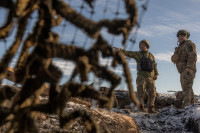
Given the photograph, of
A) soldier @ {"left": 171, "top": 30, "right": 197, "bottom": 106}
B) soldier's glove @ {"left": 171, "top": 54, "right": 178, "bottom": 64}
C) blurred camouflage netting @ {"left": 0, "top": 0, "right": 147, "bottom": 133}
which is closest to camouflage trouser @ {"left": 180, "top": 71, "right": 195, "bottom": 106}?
soldier @ {"left": 171, "top": 30, "right": 197, "bottom": 106}

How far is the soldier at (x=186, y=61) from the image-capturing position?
333 inches

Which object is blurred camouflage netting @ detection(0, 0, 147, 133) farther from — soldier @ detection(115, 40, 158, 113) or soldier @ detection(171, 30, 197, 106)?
soldier @ detection(171, 30, 197, 106)

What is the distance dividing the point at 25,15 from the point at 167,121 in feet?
20.7

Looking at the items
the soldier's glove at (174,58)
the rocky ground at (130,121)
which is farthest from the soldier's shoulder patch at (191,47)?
the rocky ground at (130,121)

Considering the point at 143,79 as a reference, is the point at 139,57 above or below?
above

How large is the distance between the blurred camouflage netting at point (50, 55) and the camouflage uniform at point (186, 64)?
700 cm

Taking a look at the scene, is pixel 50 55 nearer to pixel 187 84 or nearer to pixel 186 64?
pixel 187 84

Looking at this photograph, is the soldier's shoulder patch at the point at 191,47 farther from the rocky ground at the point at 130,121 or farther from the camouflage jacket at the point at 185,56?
the rocky ground at the point at 130,121

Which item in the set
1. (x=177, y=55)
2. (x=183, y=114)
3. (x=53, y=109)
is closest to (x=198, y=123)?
(x=183, y=114)

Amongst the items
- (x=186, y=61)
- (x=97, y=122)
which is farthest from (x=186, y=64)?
(x=97, y=122)

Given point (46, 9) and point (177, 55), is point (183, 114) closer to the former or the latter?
point (177, 55)

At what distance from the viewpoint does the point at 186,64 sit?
873 cm

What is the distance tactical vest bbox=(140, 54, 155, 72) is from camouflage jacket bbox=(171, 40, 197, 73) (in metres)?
0.79

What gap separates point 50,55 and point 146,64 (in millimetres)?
7411
